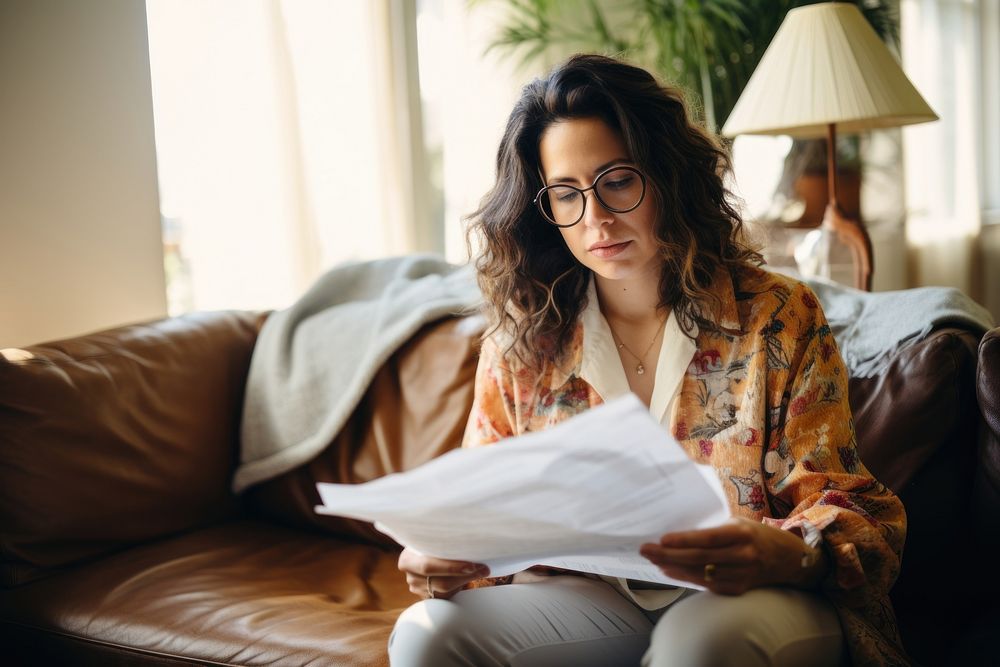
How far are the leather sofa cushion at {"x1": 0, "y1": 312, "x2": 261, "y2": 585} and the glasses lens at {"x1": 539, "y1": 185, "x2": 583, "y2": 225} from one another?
0.96m

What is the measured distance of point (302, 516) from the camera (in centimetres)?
198

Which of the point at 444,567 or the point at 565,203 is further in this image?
the point at 565,203

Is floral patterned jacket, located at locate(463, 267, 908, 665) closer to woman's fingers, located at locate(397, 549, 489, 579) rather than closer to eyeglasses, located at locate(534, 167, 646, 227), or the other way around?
eyeglasses, located at locate(534, 167, 646, 227)

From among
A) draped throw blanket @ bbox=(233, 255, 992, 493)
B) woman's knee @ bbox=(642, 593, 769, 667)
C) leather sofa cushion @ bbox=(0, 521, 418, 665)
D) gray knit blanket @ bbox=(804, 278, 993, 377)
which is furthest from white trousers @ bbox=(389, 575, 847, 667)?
draped throw blanket @ bbox=(233, 255, 992, 493)

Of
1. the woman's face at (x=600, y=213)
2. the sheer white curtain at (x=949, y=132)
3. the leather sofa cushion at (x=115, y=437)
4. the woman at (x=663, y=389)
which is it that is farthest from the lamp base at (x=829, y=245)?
the sheer white curtain at (x=949, y=132)

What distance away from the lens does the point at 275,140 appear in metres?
2.68

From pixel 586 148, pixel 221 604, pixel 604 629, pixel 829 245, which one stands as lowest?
pixel 221 604

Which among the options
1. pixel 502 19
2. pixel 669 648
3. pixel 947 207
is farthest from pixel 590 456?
pixel 947 207

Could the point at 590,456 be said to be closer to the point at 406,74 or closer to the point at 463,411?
the point at 463,411

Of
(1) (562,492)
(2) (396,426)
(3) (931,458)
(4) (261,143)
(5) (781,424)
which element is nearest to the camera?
(1) (562,492)

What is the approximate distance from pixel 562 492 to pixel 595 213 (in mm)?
498

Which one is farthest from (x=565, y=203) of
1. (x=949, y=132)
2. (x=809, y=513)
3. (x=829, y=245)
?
(x=949, y=132)

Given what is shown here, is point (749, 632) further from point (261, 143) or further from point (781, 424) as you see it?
point (261, 143)

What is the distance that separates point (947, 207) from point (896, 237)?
0.49 metres
